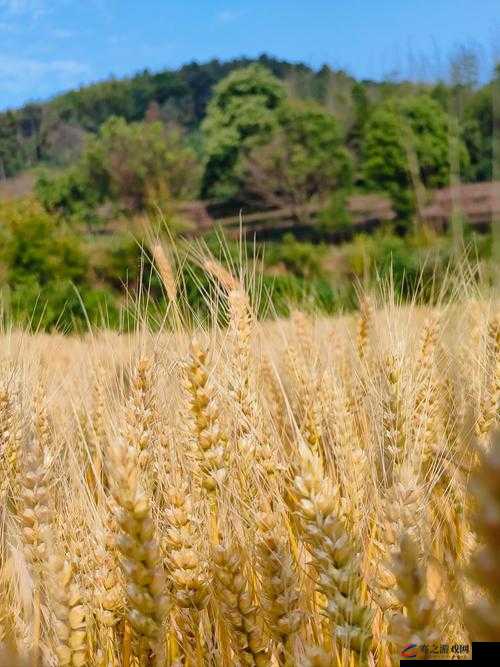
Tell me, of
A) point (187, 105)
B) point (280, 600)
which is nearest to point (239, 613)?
point (280, 600)

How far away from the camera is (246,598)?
1023 mm

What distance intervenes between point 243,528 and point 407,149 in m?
24.5

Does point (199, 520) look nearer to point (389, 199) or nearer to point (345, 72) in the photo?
point (389, 199)

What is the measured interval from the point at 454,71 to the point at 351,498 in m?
25.8

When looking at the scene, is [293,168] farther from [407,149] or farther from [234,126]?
[234,126]

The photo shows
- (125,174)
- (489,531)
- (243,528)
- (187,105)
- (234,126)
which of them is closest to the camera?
(489,531)

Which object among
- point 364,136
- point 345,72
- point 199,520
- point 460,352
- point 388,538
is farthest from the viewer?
point 345,72

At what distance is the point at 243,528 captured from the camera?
1.29 m

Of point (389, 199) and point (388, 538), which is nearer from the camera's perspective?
point (388, 538)

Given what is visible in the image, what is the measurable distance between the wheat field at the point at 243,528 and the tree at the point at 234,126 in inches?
1036

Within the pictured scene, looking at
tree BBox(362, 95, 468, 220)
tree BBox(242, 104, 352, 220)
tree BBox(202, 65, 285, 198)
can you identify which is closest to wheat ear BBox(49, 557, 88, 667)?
tree BBox(362, 95, 468, 220)

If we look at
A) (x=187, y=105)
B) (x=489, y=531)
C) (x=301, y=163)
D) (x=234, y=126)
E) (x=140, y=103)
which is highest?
(x=140, y=103)

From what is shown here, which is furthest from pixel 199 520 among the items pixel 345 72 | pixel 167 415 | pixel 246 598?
pixel 345 72

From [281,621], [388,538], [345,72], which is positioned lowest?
[281,621]
